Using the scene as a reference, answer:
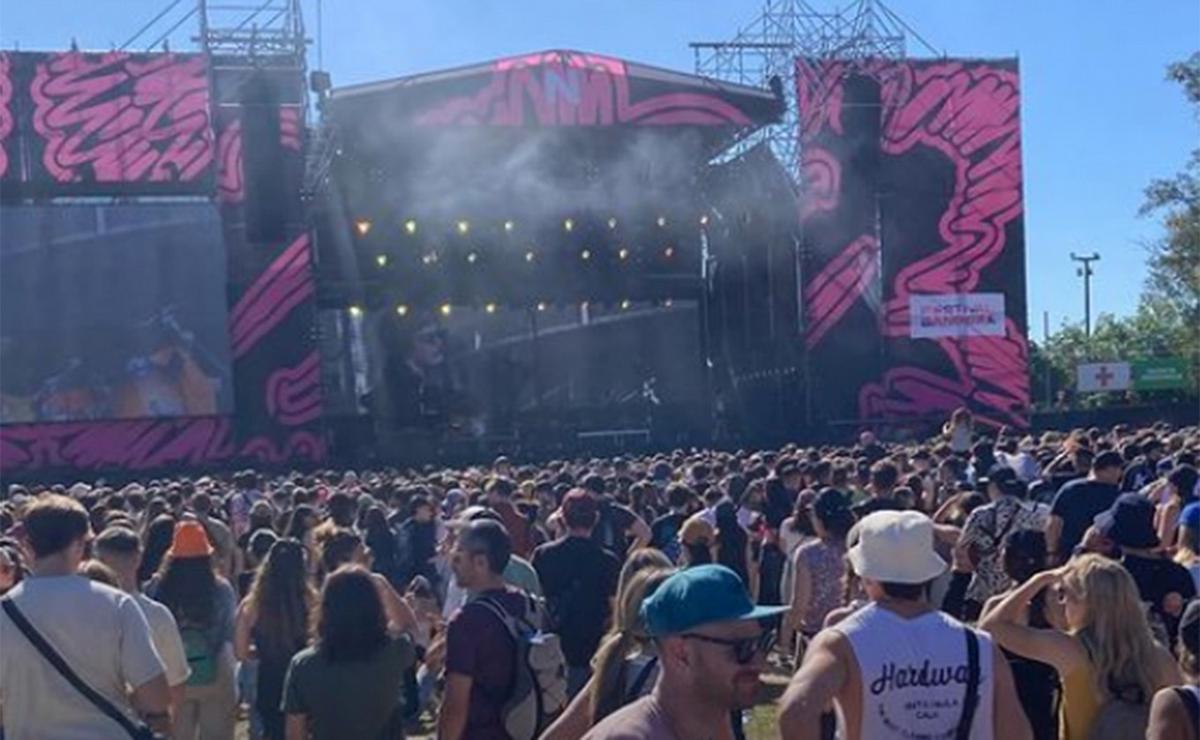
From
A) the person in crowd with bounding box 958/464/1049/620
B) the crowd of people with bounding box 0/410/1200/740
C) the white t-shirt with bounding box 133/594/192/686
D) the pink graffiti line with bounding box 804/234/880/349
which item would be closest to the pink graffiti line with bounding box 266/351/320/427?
the pink graffiti line with bounding box 804/234/880/349

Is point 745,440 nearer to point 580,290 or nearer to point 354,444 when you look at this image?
point 580,290

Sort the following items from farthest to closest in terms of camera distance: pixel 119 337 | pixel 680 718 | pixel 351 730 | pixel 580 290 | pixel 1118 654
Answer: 1. pixel 580 290
2. pixel 119 337
3. pixel 351 730
4. pixel 1118 654
5. pixel 680 718

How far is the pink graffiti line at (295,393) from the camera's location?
99.6 ft

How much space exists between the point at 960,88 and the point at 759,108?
5.15 meters

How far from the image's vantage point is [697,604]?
2.92 m

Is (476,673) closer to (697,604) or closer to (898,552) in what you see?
(898,552)

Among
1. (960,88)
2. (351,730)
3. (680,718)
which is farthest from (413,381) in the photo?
(680,718)

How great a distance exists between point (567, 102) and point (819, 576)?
24638 mm

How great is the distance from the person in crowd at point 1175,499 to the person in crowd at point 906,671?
4691mm

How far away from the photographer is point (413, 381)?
1334 inches

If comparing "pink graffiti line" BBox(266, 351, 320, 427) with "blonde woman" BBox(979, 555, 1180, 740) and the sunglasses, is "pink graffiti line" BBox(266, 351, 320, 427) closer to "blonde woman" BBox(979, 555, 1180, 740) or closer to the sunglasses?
"blonde woman" BBox(979, 555, 1180, 740)

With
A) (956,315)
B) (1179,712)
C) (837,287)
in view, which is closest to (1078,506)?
(1179,712)

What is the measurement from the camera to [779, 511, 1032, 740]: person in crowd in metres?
3.69

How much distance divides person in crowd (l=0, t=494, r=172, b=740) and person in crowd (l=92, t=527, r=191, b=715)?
204 millimetres
